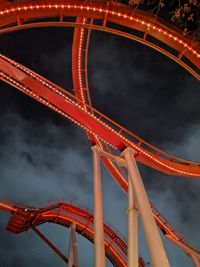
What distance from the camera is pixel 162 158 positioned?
469 inches

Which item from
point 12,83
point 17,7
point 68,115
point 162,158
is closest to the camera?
point 17,7

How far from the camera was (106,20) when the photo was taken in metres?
7.19

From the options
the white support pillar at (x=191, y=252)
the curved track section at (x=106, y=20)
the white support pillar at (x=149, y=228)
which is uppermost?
the curved track section at (x=106, y=20)

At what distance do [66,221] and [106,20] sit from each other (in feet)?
46.0

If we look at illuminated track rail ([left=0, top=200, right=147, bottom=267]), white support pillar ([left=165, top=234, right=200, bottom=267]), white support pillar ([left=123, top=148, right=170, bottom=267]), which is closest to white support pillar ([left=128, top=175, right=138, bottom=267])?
white support pillar ([left=123, top=148, right=170, bottom=267])

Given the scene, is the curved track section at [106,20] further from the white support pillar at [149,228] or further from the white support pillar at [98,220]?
the white support pillar at [98,220]

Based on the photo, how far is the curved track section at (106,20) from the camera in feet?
21.5

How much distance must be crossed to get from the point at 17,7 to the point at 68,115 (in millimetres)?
4375

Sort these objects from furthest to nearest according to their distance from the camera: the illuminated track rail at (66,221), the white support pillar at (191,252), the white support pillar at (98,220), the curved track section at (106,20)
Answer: the illuminated track rail at (66,221) → the white support pillar at (191,252) → the white support pillar at (98,220) → the curved track section at (106,20)

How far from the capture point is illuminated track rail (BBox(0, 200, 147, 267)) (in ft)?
56.6

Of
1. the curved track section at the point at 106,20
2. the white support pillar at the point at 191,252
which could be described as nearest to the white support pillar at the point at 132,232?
the curved track section at the point at 106,20

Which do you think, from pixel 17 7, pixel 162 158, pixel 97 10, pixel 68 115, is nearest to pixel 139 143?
pixel 162 158

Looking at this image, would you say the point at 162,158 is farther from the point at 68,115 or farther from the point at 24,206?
the point at 24,206

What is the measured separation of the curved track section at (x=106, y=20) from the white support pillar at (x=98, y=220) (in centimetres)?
478
